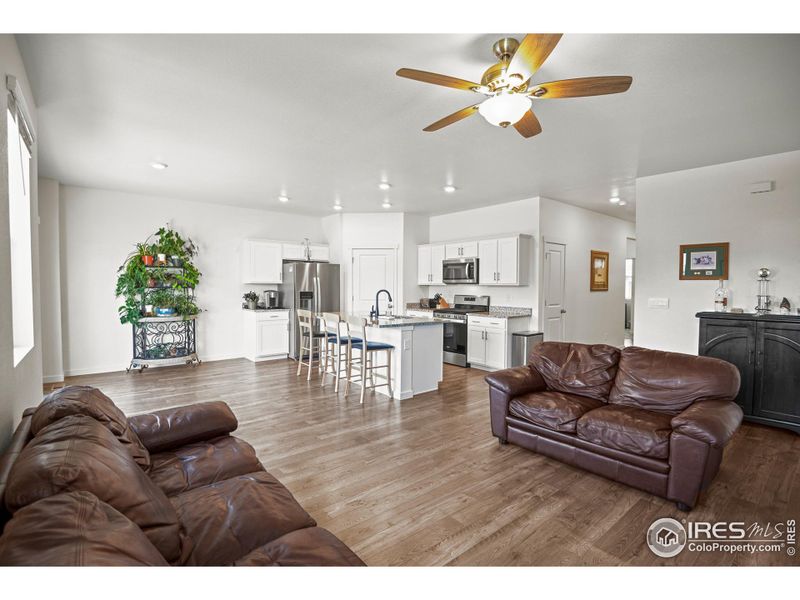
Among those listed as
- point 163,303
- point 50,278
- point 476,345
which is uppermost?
point 50,278

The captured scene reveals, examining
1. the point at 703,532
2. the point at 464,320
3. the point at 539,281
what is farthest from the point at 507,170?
the point at 703,532

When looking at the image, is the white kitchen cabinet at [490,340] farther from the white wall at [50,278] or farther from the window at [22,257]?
the white wall at [50,278]

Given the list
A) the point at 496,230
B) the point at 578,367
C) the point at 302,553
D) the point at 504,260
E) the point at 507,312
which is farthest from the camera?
the point at 496,230

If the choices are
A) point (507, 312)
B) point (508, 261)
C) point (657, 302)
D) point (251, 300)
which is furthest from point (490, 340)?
point (251, 300)

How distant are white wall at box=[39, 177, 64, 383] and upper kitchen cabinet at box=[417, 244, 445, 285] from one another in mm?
5547

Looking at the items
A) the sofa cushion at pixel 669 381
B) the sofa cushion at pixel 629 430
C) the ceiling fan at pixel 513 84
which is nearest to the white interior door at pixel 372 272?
the sofa cushion at pixel 669 381

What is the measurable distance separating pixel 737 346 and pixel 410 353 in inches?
129

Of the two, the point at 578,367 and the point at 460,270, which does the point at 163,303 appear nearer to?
the point at 460,270

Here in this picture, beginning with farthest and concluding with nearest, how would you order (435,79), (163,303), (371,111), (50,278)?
(163,303)
(50,278)
(371,111)
(435,79)

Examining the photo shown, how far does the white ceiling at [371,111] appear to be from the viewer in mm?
2311

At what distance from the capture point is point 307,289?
23.6 feet

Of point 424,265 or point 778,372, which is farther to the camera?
point 424,265

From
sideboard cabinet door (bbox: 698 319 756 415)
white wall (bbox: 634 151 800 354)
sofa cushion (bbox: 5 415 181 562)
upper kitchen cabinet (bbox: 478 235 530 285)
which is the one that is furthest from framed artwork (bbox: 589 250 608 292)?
A: sofa cushion (bbox: 5 415 181 562)

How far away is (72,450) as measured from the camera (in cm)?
123
